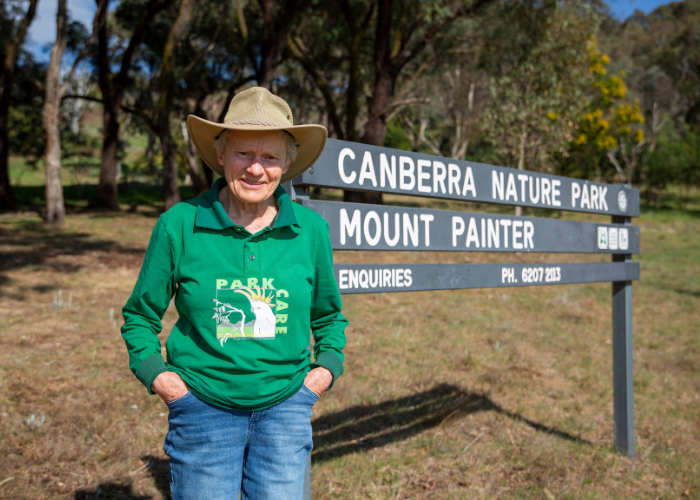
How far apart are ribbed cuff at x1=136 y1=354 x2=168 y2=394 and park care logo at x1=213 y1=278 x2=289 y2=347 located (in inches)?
7.4

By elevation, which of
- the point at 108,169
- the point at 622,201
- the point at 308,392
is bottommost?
the point at 308,392

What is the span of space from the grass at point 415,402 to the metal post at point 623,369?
0.60 ft

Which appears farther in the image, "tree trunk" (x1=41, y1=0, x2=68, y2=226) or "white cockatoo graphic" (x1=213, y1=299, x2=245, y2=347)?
"tree trunk" (x1=41, y1=0, x2=68, y2=226)

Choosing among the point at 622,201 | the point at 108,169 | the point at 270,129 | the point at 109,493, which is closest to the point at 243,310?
the point at 270,129

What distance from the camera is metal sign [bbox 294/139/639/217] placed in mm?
2631

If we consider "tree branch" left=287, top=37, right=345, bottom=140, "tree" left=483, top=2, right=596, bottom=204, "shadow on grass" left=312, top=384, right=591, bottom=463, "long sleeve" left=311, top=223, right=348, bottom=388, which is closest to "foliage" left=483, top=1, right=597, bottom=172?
"tree" left=483, top=2, right=596, bottom=204

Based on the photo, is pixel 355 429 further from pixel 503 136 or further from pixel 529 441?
pixel 503 136

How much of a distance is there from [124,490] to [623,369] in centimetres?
354

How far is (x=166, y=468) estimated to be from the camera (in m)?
3.46

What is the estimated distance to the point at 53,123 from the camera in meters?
13.9

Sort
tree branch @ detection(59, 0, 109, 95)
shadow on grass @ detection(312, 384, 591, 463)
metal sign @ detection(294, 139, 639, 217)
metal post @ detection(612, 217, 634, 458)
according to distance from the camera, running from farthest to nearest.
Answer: tree branch @ detection(59, 0, 109, 95) → metal post @ detection(612, 217, 634, 458) → shadow on grass @ detection(312, 384, 591, 463) → metal sign @ detection(294, 139, 639, 217)

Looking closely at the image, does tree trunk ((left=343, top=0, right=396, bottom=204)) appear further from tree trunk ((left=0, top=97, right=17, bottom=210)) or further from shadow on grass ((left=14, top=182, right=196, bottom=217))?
tree trunk ((left=0, top=97, right=17, bottom=210))

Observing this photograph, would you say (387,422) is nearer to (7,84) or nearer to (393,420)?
(393,420)

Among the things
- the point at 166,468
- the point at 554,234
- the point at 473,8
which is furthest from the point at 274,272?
the point at 473,8
